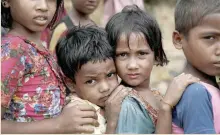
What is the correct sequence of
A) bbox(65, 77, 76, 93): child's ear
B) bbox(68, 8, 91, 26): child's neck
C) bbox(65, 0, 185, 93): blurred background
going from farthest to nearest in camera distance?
bbox(65, 0, 185, 93): blurred background < bbox(68, 8, 91, 26): child's neck < bbox(65, 77, 76, 93): child's ear

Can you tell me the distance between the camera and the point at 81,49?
282 cm

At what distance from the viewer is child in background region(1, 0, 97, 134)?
2607 mm

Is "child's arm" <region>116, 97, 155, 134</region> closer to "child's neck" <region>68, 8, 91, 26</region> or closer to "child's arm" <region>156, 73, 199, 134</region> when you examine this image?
"child's arm" <region>156, 73, 199, 134</region>

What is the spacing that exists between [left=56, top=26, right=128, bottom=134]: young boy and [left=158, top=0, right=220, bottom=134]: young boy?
35cm

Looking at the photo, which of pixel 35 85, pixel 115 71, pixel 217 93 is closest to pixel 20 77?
pixel 35 85

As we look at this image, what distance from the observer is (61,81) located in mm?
2857

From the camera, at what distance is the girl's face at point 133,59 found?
2.79 meters

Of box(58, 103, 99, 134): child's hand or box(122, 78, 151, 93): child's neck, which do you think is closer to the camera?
box(58, 103, 99, 134): child's hand

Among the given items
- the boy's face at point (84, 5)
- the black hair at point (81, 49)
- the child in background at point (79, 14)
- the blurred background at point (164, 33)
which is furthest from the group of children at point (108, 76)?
the blurred background at point (164, 33)

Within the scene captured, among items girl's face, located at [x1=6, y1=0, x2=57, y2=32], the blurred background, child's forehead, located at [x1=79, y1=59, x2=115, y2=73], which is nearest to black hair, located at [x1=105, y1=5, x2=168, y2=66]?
child's forehead, located at [x1=79, y1=59, x2=115, y2=73]

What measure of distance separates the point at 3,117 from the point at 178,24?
971mm

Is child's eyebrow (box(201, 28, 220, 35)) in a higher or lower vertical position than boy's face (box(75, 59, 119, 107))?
higher

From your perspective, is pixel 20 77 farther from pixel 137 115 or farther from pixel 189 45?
pixel 189 45

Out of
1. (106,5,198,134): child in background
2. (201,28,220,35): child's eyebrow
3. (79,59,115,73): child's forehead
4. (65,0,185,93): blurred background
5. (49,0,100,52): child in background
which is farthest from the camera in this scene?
(65,0,185,93): blurred background
